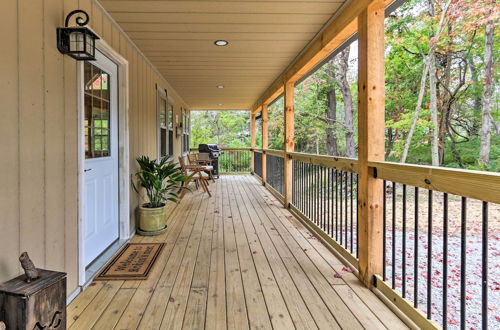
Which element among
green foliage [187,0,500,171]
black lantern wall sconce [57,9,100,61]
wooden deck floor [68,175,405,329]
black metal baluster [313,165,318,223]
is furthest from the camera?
green foliage [187,0,500,171]

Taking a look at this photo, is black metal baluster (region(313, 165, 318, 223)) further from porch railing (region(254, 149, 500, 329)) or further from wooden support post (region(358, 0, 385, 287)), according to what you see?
wooden support post (region(358, 0, 385, 287))

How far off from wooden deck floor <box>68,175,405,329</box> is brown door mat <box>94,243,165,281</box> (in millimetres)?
82

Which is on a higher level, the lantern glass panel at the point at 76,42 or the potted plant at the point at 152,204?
the lantern glass panel at the point at 76,42

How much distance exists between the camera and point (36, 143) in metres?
1.53

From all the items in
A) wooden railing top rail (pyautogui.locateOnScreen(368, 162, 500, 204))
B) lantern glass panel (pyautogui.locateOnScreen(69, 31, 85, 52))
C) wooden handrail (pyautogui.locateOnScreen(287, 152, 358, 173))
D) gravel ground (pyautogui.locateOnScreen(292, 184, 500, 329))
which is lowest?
gravel ground (pyautogui.locateOnScreen(292, 184, 500, 329))

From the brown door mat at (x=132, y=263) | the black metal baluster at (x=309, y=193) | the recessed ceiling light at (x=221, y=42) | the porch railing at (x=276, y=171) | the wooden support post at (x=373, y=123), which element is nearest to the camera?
the wooden support post at (x=373, y=123)

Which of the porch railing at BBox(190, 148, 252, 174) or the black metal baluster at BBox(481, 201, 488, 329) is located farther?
the porch railing at BBox(190, 148, 252, 174)

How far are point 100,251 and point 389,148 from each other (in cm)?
779

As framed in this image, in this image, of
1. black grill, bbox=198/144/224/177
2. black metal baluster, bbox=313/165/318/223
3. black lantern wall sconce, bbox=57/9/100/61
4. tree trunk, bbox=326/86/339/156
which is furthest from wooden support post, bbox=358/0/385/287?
tree trunk, bbox=326/86/339/156

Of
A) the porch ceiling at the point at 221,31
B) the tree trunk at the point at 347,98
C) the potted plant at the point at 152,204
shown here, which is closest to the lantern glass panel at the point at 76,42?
the porch ceiling at the point at 221,31

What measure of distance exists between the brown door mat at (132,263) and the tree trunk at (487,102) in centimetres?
614

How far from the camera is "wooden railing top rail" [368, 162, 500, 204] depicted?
1117 millimetres

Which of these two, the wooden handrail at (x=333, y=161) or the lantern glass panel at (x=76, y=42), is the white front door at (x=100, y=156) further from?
the wooden handrail at (x=333, y=161)

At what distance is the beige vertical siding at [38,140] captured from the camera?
1336mm
